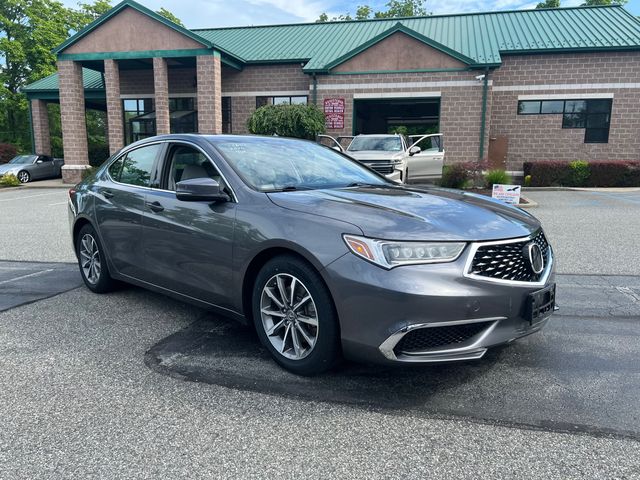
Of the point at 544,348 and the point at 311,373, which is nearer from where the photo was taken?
the point at 311,373

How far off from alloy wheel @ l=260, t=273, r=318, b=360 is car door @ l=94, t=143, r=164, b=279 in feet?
5.39

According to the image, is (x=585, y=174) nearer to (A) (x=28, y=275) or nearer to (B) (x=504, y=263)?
(B) (x=504, y=263)

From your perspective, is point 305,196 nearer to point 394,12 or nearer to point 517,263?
point 517,263

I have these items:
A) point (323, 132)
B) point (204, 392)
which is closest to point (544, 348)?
point (204, 392)

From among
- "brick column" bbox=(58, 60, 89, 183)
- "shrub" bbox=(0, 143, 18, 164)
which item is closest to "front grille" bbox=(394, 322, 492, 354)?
"brick column" bbox=(58, 60, 89, 183)

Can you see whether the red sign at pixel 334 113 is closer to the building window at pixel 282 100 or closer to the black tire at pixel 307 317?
the building window at pixel 282 100

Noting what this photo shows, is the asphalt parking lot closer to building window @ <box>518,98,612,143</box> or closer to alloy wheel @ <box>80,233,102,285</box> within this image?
alloy wheel @ <box>80,233,102,285</box>

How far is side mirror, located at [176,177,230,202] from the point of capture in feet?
11.8

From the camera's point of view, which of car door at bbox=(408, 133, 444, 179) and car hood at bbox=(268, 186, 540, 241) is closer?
car hood at bbox=(268, 186, 540, 241)

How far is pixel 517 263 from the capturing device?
306 centimetres

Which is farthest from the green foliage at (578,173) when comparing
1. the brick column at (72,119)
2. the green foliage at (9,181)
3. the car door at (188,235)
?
the green foliage at (9,181)

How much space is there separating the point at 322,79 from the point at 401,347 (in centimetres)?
1957

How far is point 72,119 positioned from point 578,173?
68.5ft

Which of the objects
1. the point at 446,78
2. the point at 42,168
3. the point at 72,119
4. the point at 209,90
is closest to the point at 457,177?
the point at 446,78
